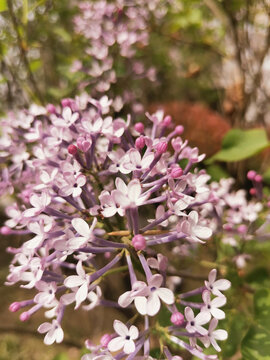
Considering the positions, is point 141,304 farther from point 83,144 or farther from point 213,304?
point 83,144

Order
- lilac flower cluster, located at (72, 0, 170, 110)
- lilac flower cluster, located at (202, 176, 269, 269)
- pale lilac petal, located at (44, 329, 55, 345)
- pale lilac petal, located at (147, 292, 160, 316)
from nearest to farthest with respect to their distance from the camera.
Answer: pale lilac petal, located at (147, 292, 160, 316)
pale lilac petal, located at (44, 329, 55, 345)
lilac flower cluster, located at (202, 176, 269, 269)
lilac flower cluster, located at (72, 0, 170, 110)

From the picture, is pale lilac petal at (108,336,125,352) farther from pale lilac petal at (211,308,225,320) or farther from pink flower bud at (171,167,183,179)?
pink flower bud at (171,167,183,179)

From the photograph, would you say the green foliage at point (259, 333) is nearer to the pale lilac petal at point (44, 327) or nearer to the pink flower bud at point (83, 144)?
the pale lilac petal at point (44, 327)

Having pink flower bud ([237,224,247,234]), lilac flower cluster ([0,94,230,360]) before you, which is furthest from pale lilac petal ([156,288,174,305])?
pink flower bud ([237,224,247,234])

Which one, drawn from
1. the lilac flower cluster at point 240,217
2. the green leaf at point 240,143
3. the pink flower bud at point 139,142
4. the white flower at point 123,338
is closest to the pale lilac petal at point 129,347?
the white flower at point 123,338

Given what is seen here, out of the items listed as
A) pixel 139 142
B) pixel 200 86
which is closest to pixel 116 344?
pixel 139 142

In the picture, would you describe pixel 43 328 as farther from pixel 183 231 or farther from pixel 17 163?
pixel 17 163
